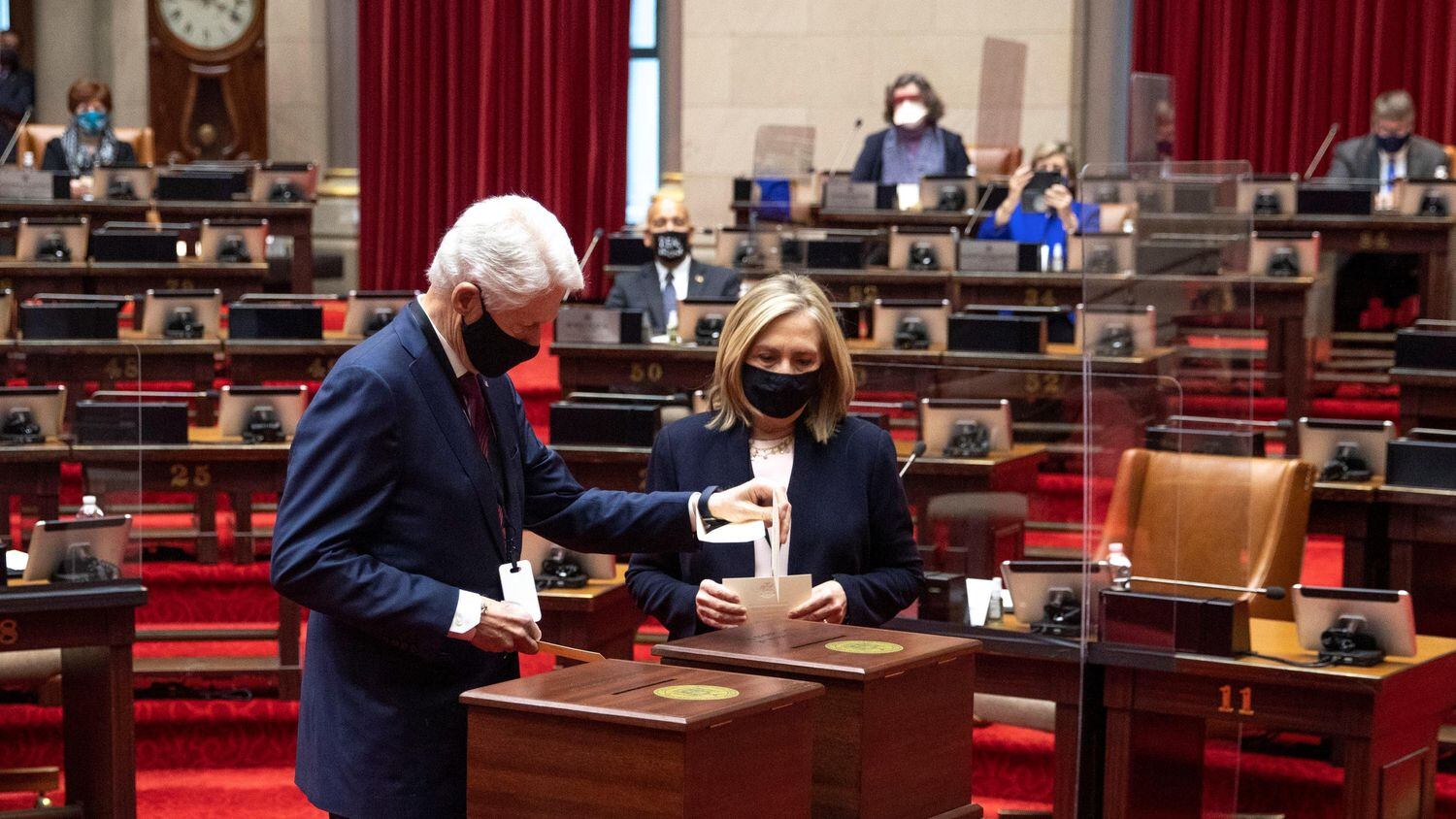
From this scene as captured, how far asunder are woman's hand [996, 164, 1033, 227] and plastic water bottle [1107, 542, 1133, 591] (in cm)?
423

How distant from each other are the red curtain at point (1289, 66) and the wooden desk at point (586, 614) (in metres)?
7.48

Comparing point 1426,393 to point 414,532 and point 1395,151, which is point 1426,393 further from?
point 414,532

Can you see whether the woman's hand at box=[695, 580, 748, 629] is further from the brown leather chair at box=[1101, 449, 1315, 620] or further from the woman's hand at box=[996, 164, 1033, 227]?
the woman's hand at box=[996, 164, 1033, 227]

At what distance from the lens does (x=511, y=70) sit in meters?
12.2

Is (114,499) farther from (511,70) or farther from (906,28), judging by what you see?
(511,70)

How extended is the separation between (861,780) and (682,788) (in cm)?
29

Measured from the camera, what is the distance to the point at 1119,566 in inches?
140

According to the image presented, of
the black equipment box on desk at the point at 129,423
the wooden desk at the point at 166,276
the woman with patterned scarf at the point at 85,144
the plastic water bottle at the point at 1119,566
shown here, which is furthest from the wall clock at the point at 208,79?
the plastic water bottle at the point at 1119,566

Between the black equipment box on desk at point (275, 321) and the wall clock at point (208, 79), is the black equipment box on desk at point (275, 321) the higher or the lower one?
the lower one

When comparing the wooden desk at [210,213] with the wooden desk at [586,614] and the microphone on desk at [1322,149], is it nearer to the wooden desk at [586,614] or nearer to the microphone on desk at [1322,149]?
the microphone on desk at [1322,149]

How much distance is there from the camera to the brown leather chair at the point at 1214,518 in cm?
385

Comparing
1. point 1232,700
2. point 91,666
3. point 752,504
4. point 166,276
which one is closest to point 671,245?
point 166,276

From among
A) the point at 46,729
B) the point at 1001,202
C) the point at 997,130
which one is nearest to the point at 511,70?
the point at 997,130

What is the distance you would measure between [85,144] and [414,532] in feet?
27.7
